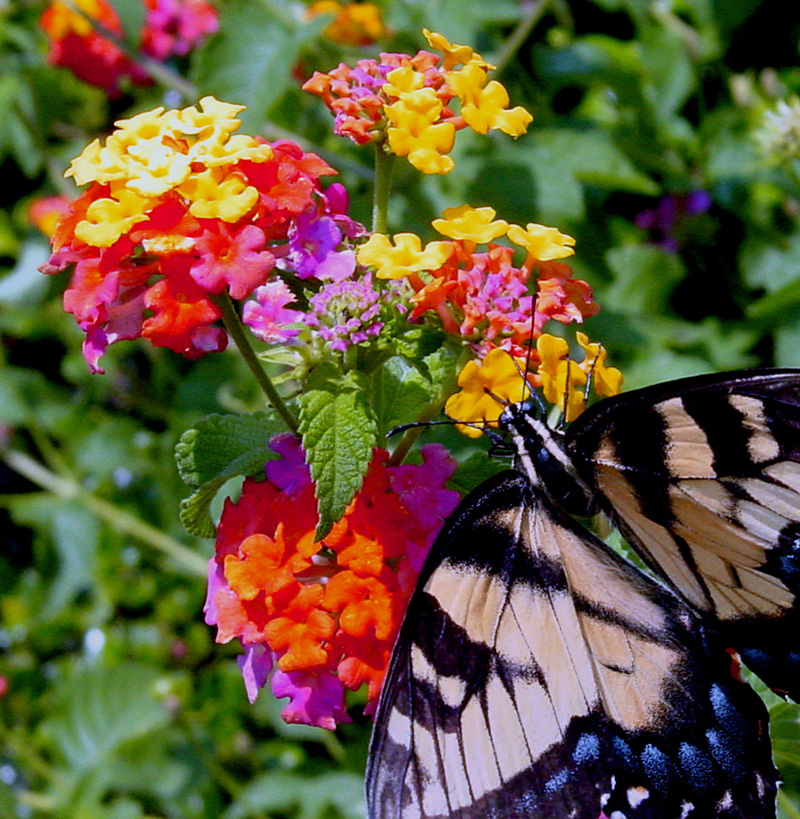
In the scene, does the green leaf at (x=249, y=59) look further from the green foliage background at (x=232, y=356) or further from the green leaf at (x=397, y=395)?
the green leaf at (x=397, y=395)

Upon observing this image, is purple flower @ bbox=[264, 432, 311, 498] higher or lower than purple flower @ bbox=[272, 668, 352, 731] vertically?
higher

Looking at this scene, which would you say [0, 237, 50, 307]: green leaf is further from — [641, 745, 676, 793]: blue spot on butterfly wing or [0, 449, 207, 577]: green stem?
[641, 745, 676, 793]: blue spot on butterfly wing

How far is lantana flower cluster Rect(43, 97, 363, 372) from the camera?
4.26 feet

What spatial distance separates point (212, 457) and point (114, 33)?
2.51 meters

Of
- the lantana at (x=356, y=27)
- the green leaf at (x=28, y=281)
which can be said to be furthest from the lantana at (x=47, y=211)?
the lantana at (x=356, y=27)

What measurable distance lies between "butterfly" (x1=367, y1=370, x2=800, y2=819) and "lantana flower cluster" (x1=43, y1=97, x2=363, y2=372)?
1.25 feet

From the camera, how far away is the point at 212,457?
4.88 feet

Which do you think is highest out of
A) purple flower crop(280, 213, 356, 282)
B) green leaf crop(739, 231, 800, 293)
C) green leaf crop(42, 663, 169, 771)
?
purple flower crop(280, 213, 356, 282)

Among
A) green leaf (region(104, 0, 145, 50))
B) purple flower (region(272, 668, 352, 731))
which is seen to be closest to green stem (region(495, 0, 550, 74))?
green leaf (region(104, 0, 145, 50))

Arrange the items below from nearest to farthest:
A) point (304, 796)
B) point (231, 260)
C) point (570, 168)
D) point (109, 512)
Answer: point (231, 260) < point (304, 796) < point (570, 168) < point (109, 512)

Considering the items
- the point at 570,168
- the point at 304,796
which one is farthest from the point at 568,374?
the point at 304,796

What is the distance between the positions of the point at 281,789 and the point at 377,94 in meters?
1.88

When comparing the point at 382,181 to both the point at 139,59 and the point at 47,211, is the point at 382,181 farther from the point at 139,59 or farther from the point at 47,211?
the point at 47,211

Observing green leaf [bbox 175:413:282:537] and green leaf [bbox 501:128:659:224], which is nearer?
green leaf [bbox 175:413:282:537]
